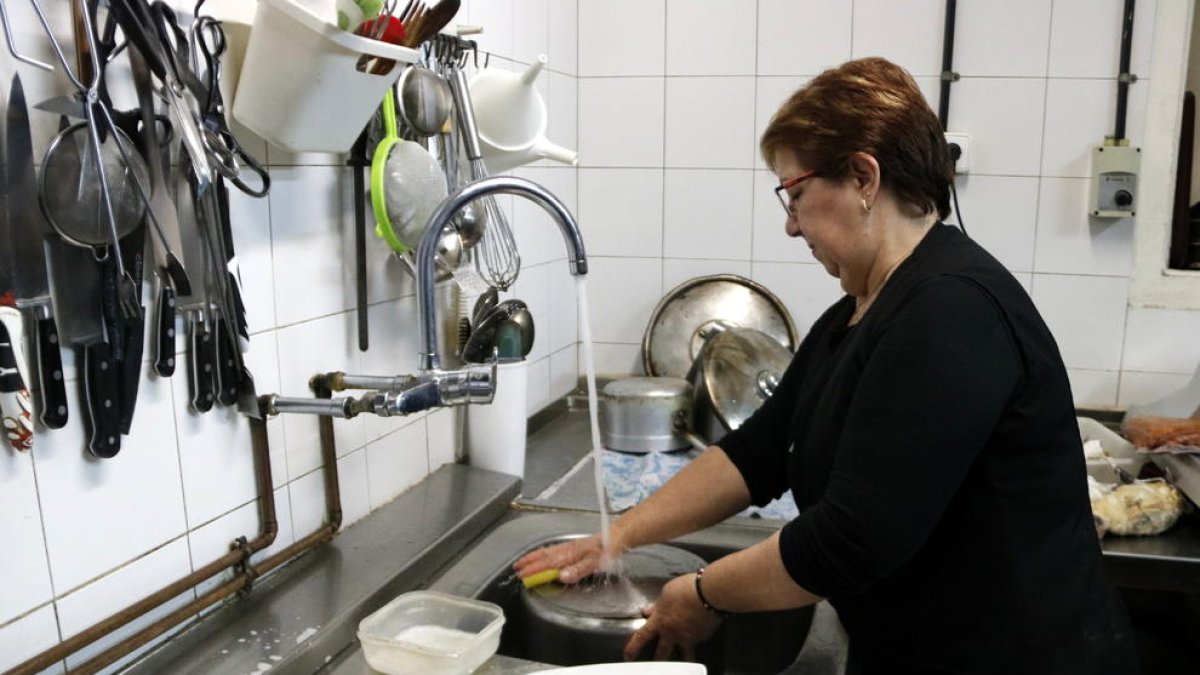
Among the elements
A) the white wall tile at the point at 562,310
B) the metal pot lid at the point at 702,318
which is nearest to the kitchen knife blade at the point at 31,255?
the white wall tile at the point at 562,310

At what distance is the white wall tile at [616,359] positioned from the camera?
222cm

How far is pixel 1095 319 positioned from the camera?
1969mm

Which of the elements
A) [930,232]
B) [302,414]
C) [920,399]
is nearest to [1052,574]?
[920,399]

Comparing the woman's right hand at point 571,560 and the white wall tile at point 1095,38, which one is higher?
the white wall tile at point 1095,38

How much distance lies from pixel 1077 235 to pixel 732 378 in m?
0.82

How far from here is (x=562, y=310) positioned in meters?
2.08

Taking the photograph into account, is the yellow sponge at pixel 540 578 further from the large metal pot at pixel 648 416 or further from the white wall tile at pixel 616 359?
the white wall tile at pixel 616 359

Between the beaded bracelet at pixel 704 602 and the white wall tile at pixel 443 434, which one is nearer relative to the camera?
the beaded bracelet at pixel 704 602

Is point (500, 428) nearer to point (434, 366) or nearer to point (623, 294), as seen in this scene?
point (434, 366)

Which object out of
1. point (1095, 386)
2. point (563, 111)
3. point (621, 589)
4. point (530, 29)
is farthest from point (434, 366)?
point (1095, 386)

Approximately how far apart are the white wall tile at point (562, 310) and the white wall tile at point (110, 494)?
1.07m

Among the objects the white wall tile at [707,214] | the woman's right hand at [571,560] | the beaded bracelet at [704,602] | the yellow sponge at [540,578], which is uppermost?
the white wall tile at [707,214]

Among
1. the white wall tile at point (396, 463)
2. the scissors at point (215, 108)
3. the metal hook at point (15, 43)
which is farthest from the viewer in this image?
the white wall tile at point (396, 463)

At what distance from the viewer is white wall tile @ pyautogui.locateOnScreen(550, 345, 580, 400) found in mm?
2059
